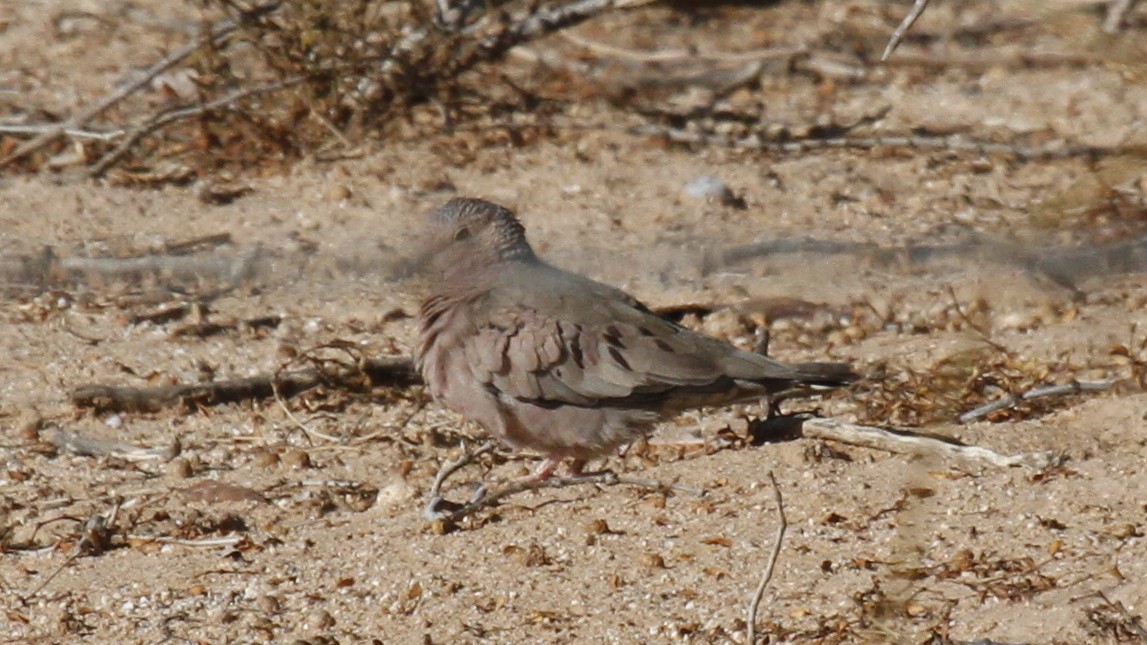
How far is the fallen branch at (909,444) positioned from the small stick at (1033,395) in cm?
39

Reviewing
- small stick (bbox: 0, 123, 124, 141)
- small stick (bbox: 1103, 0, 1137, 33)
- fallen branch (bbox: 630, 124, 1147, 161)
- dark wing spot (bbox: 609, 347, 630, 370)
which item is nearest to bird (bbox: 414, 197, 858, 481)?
dark wing spot (bbox: 609, 347, 630, 370)

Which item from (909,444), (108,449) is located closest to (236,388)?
(108,449)

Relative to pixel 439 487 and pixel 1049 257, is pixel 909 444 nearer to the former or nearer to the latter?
pixel 439 487

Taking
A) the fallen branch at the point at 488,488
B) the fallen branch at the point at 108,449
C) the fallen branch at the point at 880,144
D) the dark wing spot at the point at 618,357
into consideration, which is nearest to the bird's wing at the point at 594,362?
the dark wing spot at the point at 618,357

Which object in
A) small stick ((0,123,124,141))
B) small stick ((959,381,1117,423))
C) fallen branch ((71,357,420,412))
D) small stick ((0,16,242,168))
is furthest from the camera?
small stick ((0,16,242,168))

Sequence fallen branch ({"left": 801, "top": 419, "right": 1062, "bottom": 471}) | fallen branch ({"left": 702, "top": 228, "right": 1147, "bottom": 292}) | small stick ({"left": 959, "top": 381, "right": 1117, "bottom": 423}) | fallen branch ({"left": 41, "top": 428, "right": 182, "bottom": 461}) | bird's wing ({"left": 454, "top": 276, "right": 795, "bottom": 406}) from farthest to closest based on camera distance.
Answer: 1. fallen branch ({"left": 41, "top": 428, "right": 182, "bottom": 461})
2. small stick ({"left": 959, "top": 381, "right": 1117, "bottom": 423})
3. bird's wing ({"left": 454, "top": 276, "right": 795, "bottom": 406})
4. fallen branch ({"left": 801, "top": 419, "right": 1062, "bottom": 471})
5. fallen branch ({"left": 702, "top": 228, "right": 1147, "bottom": 292})

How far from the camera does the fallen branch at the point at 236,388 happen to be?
5758mm

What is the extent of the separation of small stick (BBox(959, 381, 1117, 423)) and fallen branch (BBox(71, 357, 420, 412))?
1899 millimetres

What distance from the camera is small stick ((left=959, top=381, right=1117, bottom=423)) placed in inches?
204

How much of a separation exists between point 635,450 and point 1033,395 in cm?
123

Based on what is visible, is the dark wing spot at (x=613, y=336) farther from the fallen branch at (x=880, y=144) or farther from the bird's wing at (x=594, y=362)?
the fallen branch at (x=880, y=144)

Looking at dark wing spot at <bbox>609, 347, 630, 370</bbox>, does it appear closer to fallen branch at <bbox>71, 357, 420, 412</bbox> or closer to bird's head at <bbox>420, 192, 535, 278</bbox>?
bird's head at <bbox>420, 192, 535, 278</bbox>

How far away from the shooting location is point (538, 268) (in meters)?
5.27

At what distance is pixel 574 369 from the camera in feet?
16.3
